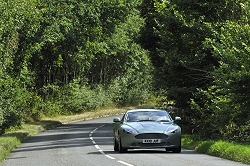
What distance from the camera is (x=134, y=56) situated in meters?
72.9

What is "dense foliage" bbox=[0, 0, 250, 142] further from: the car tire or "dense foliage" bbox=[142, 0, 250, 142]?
the car tire

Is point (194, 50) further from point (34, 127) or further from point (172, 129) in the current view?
point (34, 127)

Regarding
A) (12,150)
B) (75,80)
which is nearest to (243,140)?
(12,150)

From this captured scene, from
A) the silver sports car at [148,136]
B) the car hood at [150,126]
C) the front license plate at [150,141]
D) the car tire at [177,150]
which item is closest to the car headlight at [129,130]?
the silver sports car at [148,136]

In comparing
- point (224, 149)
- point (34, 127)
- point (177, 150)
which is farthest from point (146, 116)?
point (34, 127)

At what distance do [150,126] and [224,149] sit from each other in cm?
246

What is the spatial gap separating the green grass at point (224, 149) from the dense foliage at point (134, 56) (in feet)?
4.96

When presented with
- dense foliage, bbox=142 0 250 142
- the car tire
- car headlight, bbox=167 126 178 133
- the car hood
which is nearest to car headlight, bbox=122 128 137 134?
the car hood

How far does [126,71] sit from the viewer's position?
7762cm

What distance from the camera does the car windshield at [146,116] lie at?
23.4 m

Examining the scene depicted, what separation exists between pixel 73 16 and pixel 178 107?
1926cm

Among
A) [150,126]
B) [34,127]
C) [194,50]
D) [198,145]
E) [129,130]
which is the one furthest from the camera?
[34,127]

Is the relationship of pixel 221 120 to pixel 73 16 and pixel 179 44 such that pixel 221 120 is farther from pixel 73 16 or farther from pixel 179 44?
pixel 73 16

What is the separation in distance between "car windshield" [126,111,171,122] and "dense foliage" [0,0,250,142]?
290cm
